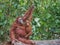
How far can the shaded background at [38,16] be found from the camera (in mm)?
5542

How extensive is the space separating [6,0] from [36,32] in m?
0.84

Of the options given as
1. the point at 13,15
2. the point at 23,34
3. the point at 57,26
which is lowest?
the point at 57,26

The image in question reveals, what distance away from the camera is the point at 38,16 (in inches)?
223

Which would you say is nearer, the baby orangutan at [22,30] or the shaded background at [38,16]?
the baby orangutan at [22,30]

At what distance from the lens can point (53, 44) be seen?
465 centimetres

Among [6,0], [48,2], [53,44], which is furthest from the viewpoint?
[48,2]

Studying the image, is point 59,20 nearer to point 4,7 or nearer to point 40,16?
point 40,16

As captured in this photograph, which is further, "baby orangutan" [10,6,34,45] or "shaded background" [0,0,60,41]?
"shaded background" [0,0,60,41]

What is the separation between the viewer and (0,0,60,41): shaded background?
5.54 meters

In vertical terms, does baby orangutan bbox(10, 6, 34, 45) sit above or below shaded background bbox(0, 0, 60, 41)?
above

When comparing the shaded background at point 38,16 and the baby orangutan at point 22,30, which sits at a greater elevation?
the baby orangutan at point 22,30

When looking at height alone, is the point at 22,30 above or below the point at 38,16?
above

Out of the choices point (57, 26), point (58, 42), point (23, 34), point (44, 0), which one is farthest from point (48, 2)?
point (23, 34)

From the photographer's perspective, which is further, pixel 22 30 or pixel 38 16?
pixel 38 16
